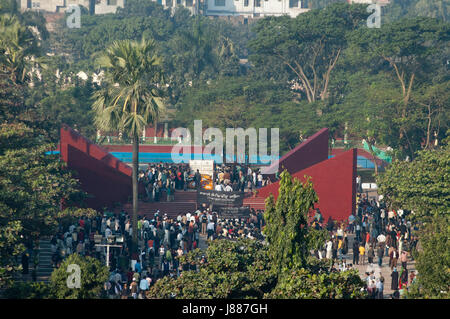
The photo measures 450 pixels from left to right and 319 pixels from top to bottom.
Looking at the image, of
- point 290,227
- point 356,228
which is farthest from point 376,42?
point 290,227

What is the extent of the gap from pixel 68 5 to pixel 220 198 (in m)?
118

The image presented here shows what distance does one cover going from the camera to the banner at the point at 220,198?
36.6 m

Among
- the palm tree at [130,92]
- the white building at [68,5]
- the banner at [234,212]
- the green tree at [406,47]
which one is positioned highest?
the white building at [68,5]

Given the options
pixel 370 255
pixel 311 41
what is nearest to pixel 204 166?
pixel 370 255

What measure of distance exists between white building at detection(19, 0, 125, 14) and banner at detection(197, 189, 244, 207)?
10915 centimetres

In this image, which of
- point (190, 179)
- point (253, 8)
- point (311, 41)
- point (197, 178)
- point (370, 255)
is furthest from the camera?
point (253, 8)

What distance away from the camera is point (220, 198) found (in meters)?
37.1

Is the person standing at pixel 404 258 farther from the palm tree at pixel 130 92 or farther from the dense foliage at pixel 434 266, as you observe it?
the palm tree at pixel 130 92

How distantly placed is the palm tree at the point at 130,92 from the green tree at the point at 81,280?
459 inches

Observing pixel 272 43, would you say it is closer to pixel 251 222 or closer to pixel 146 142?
pixel 146 142

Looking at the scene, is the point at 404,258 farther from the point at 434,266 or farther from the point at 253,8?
the point at 253,8

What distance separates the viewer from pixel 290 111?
5909 cm

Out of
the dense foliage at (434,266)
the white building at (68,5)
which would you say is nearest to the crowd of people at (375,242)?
the dense foliage at (434,266)

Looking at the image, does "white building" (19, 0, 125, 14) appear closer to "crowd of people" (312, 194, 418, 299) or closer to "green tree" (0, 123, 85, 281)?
→ "crowd of people" (312, 194, 418, 299)
